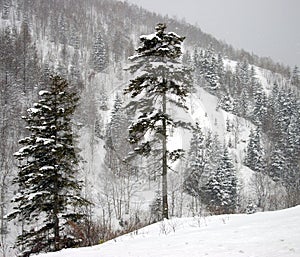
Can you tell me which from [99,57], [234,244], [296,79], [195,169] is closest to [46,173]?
[234,244]

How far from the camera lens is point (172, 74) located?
14.6 meters

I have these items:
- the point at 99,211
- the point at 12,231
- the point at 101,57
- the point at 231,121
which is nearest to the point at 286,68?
the point at 231,121

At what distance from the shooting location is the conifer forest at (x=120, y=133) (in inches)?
546

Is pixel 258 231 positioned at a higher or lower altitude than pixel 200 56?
lower

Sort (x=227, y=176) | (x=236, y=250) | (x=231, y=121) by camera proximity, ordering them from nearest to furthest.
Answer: (x=236, y=250) < (x=227, y=176) < (x=231, y=121)

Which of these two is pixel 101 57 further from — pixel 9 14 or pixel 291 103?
pixel 291 103

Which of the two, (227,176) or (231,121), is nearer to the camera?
(227,176)

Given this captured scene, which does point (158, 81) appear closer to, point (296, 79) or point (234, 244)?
point (234, 244)


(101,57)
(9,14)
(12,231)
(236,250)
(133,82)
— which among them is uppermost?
(9,14)

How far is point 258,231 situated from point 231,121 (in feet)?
242

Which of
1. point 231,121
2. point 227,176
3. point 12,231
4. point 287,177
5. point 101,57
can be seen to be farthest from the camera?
point 101,57

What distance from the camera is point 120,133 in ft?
172

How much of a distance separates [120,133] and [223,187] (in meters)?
19.5

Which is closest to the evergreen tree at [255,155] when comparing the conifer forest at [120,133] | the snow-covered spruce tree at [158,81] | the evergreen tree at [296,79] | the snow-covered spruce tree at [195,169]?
the conifer forest at [120,133]
